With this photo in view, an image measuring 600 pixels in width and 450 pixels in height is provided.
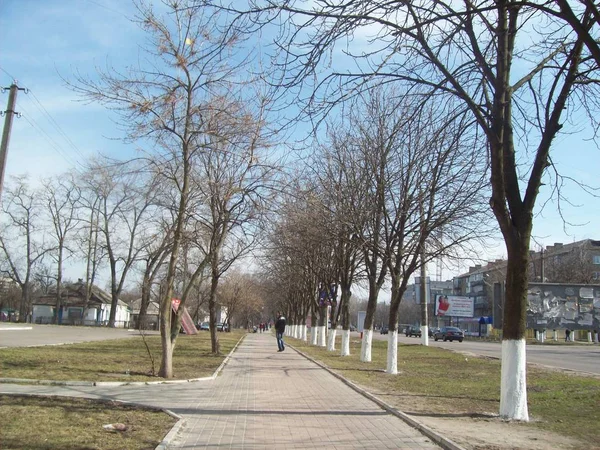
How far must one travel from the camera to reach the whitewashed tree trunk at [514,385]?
909 cm

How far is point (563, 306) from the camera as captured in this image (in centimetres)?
4625

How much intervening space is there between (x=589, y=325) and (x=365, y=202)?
36597 mm

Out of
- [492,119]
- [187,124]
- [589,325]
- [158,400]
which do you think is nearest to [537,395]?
[492,119]

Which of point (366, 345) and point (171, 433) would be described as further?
point (366, 345)

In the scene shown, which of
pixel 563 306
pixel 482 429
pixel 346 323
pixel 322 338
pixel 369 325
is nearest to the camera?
pixel 482 429

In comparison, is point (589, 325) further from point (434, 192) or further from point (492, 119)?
point (492, 119)

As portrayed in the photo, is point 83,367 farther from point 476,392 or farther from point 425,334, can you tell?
point 425,334

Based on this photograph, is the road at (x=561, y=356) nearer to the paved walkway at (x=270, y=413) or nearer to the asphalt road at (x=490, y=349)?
the asphalt road at (x=490, y=349)

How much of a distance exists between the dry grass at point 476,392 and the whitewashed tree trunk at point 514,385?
0.27 meters

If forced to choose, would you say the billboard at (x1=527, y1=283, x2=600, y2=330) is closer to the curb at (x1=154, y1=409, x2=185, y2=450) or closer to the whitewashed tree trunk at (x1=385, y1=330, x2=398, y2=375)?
the whitewashed tree trunk at (x1=385, y1=330, x2=398, y2=375)

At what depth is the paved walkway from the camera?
23.4 ft

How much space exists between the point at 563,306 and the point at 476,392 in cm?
3749

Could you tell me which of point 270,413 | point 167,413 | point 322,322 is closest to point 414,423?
point 270,413

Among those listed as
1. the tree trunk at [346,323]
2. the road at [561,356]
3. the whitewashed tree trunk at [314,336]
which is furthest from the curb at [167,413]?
the whitewashed tree trunk at [314,336]
